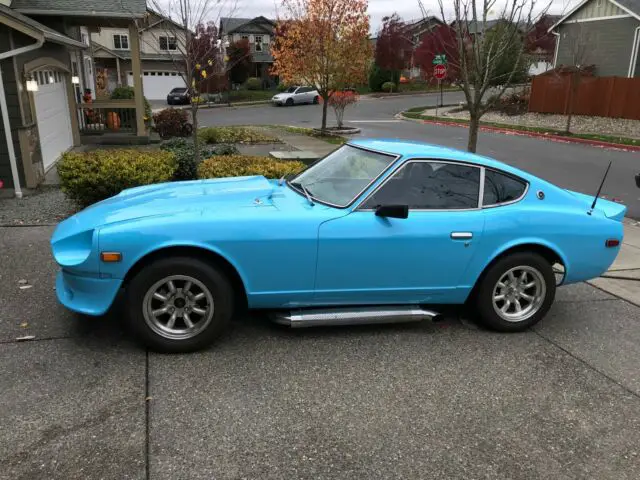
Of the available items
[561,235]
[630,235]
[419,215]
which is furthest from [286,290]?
[630,235]

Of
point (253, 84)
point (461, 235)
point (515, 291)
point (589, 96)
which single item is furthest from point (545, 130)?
point (253, 84)

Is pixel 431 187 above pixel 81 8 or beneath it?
beneath

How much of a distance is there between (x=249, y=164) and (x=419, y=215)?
4697 millimetres

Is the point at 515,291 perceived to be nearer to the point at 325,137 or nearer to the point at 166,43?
the point at 166,43

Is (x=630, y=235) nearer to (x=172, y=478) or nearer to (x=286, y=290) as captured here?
(x=286, y=290)

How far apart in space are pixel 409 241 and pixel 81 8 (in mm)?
13175

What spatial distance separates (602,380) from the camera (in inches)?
153

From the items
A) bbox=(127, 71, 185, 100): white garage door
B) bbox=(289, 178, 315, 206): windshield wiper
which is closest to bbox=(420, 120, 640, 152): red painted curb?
bbox=(289, 178, 315, 206): windshield wiper

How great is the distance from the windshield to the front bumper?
1.66 m

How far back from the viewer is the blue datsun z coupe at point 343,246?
384 cm

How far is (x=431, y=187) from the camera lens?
14.5 ft

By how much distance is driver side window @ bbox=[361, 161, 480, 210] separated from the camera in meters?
4.27

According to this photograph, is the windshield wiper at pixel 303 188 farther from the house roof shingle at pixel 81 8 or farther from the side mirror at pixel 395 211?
the house roof shingle at pixel 81 8

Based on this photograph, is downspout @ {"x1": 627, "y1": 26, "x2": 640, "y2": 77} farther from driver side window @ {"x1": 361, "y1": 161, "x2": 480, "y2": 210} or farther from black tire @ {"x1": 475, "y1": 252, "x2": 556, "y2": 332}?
driver side window @ {"x1": 361, "y1": 161, "x2": 480, "y2": 210}
